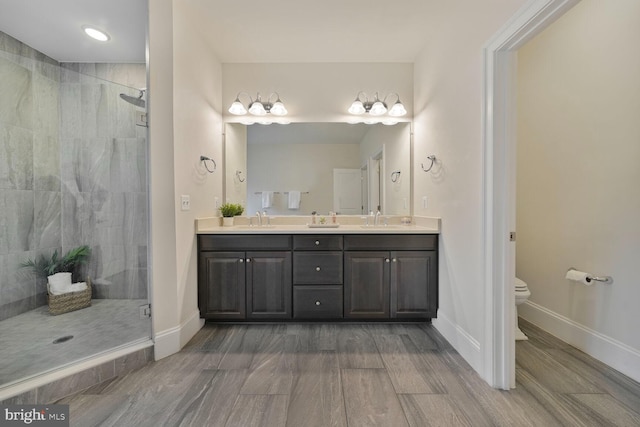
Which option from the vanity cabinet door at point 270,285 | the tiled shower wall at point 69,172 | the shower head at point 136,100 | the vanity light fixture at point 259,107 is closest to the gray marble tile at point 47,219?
the tiled shower wall at point 69,172

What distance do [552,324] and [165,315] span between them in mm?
2937

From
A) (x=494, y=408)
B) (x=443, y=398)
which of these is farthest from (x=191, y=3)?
(x=494, y=408)

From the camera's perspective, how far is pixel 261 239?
221cm

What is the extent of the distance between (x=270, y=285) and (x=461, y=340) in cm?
149

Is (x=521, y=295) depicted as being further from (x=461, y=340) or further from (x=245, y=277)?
(x=245, y=277)

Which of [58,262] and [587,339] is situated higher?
[58,262]

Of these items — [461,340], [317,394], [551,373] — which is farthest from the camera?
[461,340]

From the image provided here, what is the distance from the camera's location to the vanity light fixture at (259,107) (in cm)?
261

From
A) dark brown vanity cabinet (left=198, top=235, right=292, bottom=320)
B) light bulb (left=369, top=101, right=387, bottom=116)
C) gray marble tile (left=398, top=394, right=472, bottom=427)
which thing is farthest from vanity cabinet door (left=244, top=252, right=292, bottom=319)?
light bulb (left=369, top=101, right=387, bottom=116)

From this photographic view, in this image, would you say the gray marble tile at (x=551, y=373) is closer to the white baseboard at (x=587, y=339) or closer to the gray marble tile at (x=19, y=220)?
the white baseboard at (x=587, y=339)

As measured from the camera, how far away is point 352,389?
4.83 ft

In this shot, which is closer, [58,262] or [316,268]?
[58,262]

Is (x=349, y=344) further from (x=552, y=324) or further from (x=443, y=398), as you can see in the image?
(x=552, y=324)

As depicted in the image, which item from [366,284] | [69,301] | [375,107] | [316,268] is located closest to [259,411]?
[316,268]
